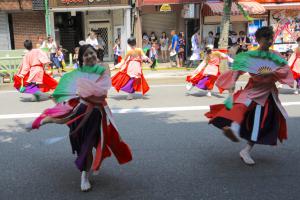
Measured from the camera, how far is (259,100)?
443 cm

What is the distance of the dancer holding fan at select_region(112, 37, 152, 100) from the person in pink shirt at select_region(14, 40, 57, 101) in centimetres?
164

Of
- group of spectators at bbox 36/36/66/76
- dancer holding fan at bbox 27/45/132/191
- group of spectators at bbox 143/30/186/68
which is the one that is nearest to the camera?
dancer holding fan at bbox 27/45/132/191

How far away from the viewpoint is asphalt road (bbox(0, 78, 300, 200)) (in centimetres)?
391

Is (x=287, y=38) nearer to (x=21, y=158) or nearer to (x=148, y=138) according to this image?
(x=148, y=138)

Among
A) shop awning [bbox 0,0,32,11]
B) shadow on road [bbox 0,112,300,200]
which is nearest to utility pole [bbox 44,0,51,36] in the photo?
shop awning [bbox 0,0,32,11]

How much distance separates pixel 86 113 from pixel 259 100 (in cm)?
199

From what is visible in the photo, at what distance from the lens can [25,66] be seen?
8.95 m

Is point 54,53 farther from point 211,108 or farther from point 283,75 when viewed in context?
point 283,75

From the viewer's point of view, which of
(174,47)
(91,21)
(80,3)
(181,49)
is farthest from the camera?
(91,21)

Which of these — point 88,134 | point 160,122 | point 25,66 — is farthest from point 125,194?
point 25,66

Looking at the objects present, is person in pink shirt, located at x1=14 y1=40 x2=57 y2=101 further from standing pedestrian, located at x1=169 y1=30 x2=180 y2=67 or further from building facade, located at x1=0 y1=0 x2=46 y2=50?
building facade, located at x1=0 y1=0 x2=46 y2=50

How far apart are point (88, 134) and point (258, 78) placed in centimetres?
206

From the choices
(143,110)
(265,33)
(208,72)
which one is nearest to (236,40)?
(208,72)

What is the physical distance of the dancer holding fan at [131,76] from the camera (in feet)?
29.3
